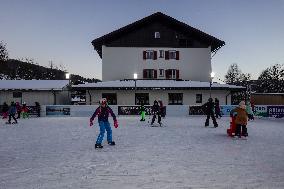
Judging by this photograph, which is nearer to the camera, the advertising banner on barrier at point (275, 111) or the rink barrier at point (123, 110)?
the advertising banner on barrier at point (275, 111)

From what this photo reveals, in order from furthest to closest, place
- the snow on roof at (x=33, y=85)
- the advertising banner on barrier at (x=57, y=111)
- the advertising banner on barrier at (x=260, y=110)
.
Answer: the snow on roof at (x=33, y=85) → the advertising banner on barrier at (x=57, y=111) → the advertising banner on barrier at (x=260, y=110)

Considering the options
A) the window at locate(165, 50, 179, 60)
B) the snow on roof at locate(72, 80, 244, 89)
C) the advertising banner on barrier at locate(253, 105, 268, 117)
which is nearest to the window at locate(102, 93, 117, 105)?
the snow on roof at locate(72, 80, 244, 89)

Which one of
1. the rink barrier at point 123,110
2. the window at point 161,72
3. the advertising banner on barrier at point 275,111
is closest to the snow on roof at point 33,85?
the rink barrier at point 123,110

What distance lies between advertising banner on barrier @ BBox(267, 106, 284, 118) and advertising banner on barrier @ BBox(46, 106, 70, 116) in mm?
16356

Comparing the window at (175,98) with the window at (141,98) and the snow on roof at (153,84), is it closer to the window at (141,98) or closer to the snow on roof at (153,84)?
the snow on roof at (153,84)

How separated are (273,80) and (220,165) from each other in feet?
244

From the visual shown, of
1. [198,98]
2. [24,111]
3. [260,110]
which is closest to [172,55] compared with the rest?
[198,98]

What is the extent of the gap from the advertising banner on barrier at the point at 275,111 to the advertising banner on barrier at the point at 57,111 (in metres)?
16.4

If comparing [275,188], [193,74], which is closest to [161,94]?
[193,74]

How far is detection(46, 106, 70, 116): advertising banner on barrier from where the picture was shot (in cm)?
2973

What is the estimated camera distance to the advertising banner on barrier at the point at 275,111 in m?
27.7

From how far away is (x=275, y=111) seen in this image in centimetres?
2803

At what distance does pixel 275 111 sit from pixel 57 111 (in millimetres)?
17678

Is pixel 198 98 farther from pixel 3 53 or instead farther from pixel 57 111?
pixel 3 53
